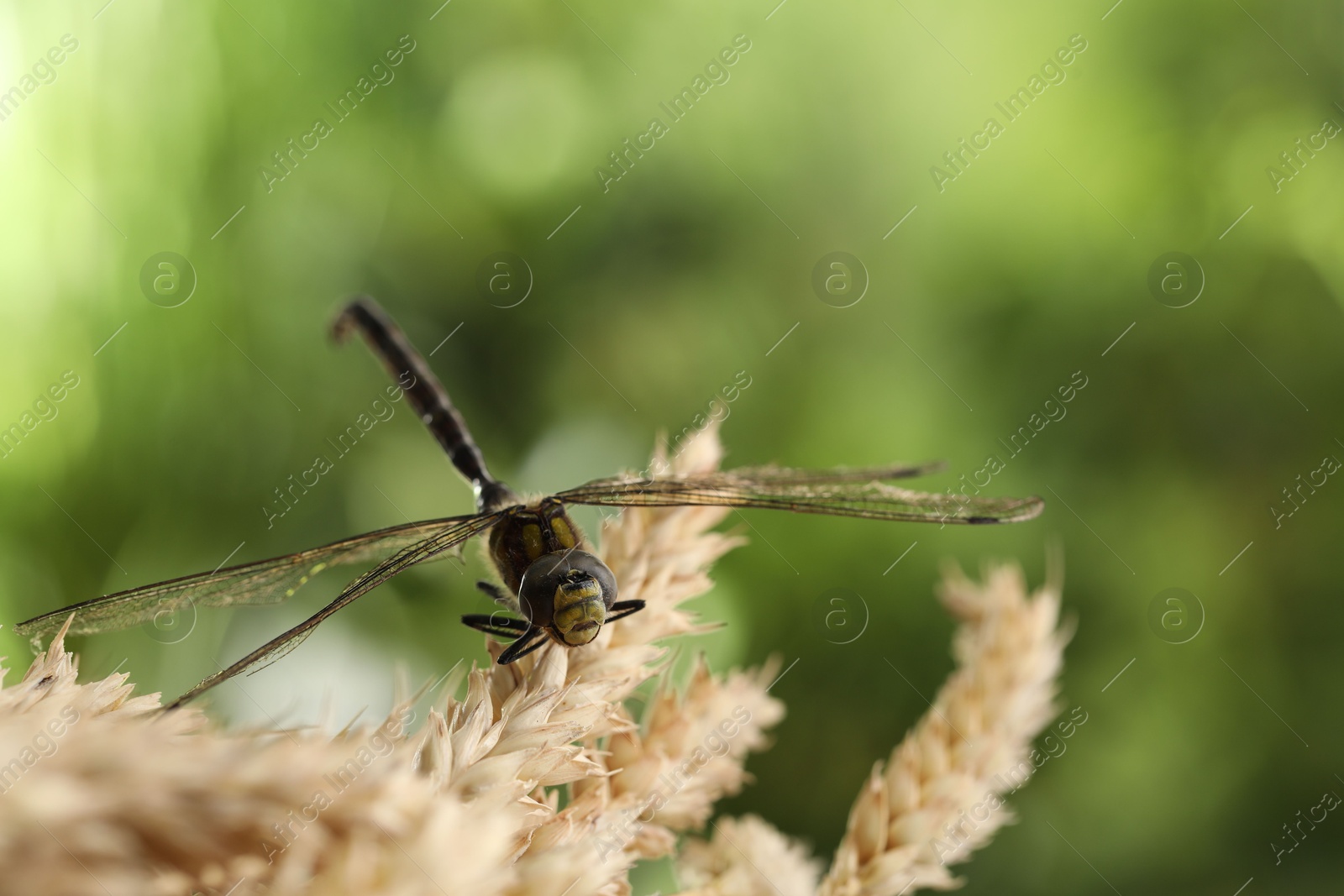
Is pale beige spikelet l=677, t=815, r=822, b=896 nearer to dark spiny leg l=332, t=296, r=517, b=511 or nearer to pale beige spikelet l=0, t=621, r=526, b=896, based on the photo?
pale beige spikelet l=0, t=621, r=526, b=896

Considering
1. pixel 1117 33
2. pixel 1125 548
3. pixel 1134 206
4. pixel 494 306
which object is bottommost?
pixel 1125 548

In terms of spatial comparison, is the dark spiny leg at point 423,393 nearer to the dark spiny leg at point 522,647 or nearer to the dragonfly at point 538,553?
the dragonfly at point 538,553

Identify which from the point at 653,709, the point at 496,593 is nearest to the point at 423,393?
the point at 496,593

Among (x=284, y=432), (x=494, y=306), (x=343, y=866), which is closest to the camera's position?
(x=343, y=866)

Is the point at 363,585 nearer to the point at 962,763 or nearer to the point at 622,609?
the point at 622,609

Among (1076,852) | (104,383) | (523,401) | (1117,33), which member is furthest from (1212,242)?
(104,383)

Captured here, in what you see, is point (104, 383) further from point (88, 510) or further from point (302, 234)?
point (302, 234)

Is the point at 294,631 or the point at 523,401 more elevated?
the point at 523,401
